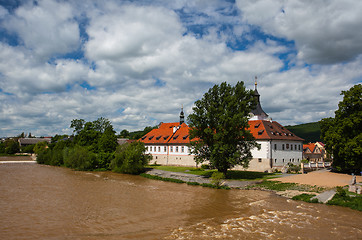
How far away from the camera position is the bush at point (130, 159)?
141ft

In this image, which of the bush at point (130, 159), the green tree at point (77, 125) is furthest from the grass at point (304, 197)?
the green tree at point (77, 125)

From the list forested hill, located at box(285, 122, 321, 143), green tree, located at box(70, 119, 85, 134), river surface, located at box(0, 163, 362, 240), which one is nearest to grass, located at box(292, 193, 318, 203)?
river surface, located at box(0, 163, 362, 240)

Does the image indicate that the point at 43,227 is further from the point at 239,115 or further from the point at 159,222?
the point at 239,115

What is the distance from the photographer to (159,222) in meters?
16.4

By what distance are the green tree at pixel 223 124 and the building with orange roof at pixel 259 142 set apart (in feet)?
13.9

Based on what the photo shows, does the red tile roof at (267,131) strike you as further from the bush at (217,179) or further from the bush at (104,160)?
the bush at (104,160)

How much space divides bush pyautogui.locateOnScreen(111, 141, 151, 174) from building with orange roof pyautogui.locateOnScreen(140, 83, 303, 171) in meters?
8.39

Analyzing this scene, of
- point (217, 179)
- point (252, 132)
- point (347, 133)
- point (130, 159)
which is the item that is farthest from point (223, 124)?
point (130, 159)

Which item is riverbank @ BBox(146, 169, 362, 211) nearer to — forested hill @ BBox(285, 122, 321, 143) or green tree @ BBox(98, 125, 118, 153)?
green tree @ BBox(98, 125, 118, 153)

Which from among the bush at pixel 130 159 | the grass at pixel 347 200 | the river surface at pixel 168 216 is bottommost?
the river surface at pixel 168 216

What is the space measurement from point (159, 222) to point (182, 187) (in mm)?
13956

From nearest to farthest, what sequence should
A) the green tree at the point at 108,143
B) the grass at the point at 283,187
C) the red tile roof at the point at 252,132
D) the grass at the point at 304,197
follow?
the grass at the point at 304,197 → the grass at the point at 283,187 → the red tile roof at the point at 252,132 → the green tree at the point at 108,143

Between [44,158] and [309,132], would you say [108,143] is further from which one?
[309,132]

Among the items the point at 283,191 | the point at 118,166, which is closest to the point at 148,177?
the point at 118,166
